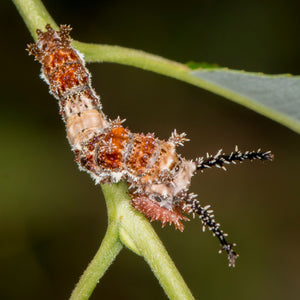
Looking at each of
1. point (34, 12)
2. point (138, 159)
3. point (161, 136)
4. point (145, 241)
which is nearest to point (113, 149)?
point (138, 159)

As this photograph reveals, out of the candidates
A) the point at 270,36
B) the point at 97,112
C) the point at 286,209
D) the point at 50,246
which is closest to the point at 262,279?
the point at 286,209

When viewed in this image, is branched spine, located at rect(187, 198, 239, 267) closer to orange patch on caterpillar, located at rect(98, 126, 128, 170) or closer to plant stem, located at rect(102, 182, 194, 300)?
plant stem, located at rect(102, 182, 194, 300)

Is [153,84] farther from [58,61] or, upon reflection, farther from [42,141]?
[58,61]

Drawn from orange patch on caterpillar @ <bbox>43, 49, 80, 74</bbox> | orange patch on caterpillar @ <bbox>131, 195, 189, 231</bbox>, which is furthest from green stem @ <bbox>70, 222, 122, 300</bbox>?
orange patch on caterpillar @ <bbox>43, 49, 80, 74</bbox>

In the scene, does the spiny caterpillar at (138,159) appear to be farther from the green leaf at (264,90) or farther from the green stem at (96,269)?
the green leaf at (264,90)

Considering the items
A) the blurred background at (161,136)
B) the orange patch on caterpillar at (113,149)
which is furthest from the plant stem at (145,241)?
the blurred background at (161,136)

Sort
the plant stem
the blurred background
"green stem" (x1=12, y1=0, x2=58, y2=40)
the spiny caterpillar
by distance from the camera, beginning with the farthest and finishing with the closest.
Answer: the blurred background < "green stem" (x1=12, y1=0, x2=58, y2=40) < the spiny caterpillar < the plant stem

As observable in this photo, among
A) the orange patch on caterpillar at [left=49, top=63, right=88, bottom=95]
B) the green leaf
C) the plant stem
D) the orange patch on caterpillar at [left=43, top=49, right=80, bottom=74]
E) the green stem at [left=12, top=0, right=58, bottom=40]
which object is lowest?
the plant stem
